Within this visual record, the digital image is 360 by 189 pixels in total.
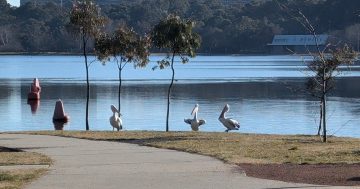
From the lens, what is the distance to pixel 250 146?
21.3 meters

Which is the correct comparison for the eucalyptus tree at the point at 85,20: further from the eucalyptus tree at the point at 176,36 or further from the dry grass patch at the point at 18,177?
the dry grass patch at the point at 18,177

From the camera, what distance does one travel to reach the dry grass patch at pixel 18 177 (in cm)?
1452

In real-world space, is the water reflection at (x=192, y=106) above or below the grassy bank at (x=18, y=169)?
below

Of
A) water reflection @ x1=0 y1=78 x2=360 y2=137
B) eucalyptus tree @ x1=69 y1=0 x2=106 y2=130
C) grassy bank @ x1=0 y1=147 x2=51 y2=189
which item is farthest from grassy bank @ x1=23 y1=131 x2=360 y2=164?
water reflection @ x1=0 y1=78 x2=360 y2=137

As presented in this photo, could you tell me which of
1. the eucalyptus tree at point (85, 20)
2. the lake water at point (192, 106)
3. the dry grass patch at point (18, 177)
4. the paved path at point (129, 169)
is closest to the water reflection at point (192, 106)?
the lake water at point (192, 106)

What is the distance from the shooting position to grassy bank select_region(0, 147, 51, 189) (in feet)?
48.8

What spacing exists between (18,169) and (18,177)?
128 cm

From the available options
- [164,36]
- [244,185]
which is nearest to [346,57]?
[164,36]

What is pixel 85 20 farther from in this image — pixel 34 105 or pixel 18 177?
pixel 34 105

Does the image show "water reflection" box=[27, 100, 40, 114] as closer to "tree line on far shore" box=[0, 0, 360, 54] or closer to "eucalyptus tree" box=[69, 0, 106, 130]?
"eucalyptus tree" box=[69, 0, 106, 130]

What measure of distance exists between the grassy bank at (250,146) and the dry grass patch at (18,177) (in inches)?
151

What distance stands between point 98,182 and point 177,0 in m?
175

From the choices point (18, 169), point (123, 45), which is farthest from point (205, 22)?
point (18, 169)

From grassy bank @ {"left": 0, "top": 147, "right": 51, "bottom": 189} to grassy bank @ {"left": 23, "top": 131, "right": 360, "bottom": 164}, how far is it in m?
3.20
